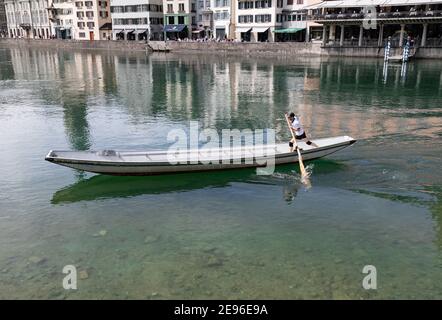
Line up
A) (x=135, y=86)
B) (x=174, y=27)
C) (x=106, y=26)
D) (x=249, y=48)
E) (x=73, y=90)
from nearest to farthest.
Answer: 1. (x=73, y=90)
2. (x=135, y=86)
3. (x=249, y=48)
4. (x=174, y=27)
5. (x=106, y=26)

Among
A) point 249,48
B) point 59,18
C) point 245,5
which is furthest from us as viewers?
point 59,18

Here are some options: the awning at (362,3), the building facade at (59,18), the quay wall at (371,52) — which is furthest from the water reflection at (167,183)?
the building facade at (59,18)

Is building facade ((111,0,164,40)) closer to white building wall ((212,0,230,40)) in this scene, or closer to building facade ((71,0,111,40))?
building facade ((71,0,111,40))

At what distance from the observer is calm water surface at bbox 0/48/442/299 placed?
1199 cm

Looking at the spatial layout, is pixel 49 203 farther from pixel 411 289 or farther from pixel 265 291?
pixel 411 289

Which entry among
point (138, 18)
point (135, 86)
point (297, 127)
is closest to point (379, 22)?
point (135, 86)

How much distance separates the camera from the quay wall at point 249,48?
78.6m

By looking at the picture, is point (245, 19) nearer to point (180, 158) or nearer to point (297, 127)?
point (297, 127)

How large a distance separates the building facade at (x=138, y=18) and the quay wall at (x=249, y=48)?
795cm

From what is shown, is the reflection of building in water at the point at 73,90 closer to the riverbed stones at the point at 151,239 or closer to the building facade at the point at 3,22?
the riverbed stones at the point at 151,239

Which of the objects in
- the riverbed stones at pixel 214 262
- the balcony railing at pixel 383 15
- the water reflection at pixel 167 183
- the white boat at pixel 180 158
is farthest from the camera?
the balcony railing at pixel 383 15

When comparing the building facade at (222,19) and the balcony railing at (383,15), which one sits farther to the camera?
the building facade at (222,19)

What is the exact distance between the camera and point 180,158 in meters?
18.3

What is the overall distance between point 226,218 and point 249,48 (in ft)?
262
